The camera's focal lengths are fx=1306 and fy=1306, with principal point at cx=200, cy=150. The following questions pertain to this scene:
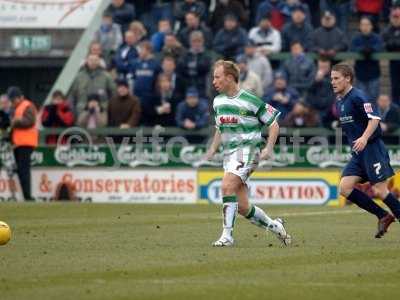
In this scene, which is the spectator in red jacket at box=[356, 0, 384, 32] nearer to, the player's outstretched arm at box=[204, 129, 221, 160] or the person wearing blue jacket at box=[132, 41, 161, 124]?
the person wearing blue jacket at box=[132, 41, 161, 124]

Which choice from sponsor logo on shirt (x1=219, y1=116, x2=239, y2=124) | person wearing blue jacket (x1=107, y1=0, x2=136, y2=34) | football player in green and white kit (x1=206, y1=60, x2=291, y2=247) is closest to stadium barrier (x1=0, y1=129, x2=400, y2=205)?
person wearing blue jacket (x1=107, y1=0, x2=136, y2=34)

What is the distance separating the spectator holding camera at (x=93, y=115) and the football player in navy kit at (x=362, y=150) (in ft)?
39.4

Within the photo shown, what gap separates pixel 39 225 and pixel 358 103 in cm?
496

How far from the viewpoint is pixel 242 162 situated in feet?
44.3

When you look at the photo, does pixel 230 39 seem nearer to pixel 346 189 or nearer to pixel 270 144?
pixel 346 189

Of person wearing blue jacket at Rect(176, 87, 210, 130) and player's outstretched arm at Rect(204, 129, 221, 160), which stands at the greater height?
player's outstretched arm at Rect(204, 129, 221, 160)

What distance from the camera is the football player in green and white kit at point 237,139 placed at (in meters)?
13.5

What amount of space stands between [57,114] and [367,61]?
20.6 ft

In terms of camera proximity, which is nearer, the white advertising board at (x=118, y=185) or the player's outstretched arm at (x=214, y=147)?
the player's outstretched arm at (x=214, y=147)

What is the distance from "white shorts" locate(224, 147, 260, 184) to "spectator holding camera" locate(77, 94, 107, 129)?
12.9 m

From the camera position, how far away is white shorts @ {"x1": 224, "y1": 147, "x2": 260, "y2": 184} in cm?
1348

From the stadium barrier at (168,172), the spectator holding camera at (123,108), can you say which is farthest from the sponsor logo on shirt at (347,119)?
the spectator holding camera at (123,108)

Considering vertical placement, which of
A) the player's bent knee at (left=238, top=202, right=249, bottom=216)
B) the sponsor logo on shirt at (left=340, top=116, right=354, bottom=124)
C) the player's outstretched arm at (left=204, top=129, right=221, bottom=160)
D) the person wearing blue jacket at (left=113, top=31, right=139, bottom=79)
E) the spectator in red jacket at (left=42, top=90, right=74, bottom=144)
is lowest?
the player's bent knee at (left=238, top=202, right=249, bottom=216)

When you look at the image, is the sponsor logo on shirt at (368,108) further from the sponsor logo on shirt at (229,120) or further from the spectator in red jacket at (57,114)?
the spectator in red jacket at (57,114)
